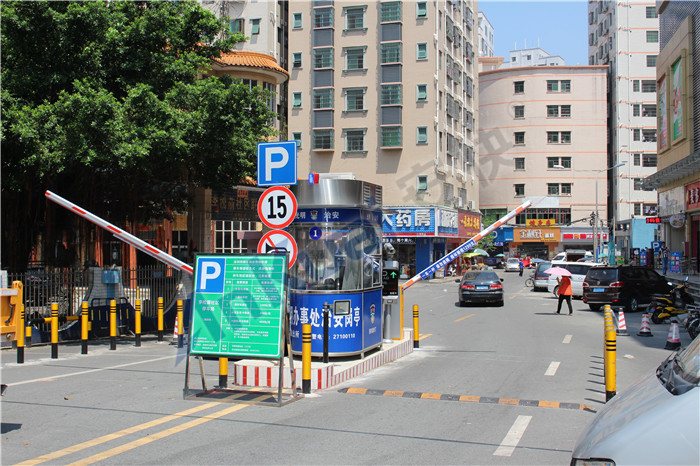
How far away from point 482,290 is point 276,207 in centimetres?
1868

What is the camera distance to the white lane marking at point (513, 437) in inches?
260

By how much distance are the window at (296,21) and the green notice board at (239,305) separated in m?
48.3

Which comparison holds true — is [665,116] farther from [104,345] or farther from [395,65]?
[104,345]

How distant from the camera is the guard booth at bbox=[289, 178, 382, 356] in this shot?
446 inches

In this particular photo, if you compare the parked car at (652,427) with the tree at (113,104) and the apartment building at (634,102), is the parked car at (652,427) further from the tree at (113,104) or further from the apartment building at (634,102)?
the apartment building at (634,102)

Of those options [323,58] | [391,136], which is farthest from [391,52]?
[391,136]

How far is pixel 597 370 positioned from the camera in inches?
463

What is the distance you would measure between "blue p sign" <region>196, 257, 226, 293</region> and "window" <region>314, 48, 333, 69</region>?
46.4 m

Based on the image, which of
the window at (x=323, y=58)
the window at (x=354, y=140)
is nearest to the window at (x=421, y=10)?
the window at (x=323, y=58)

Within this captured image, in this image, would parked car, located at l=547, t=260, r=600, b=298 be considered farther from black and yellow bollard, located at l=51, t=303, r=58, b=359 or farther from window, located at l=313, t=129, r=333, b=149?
window, located at l=313, t=129, r=333, b=149

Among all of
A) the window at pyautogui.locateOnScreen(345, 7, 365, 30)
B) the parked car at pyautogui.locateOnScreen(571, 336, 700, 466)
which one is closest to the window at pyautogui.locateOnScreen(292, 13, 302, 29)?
the window at pyautogui.locateOnScreen(345, 7, 365, 30)

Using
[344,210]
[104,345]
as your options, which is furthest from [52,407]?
[104,345]

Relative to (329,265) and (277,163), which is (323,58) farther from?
(277,163)

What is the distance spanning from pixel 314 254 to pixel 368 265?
3.84 feet
